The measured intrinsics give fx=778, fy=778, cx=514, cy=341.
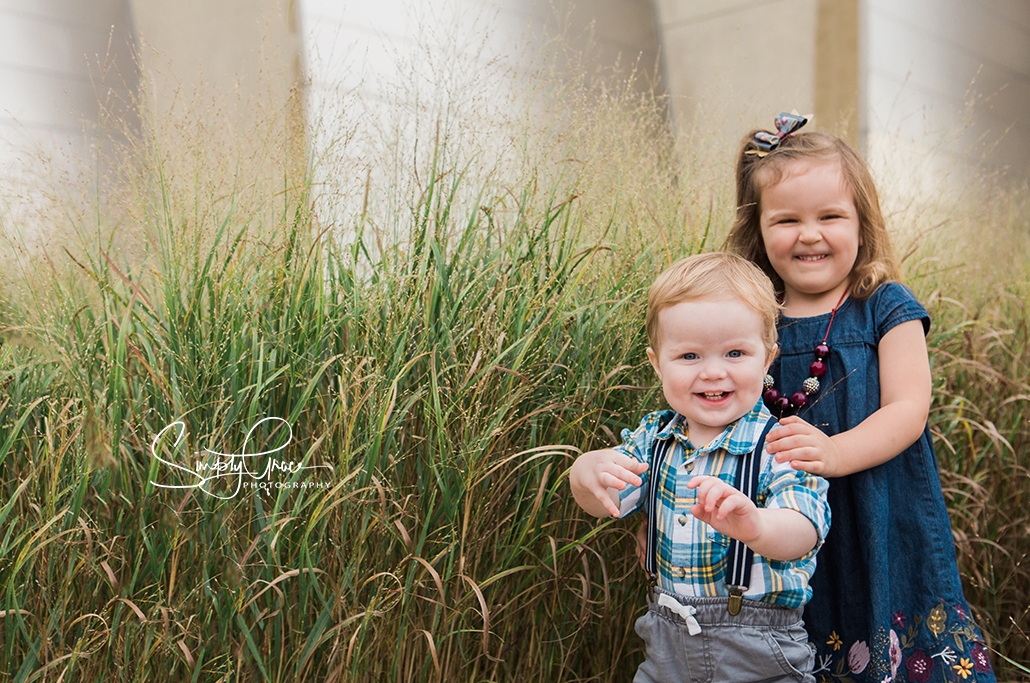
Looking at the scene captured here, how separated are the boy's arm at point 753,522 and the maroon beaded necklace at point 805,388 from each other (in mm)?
357

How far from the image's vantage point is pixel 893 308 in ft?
4.30

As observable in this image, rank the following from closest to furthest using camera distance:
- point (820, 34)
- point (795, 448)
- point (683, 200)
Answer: point (795, 448) → point (683, 200) → point (820, 34)

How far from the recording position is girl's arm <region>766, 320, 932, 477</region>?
1103 mm

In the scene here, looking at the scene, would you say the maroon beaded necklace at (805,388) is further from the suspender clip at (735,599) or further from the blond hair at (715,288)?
the suspender clip at (735,599)

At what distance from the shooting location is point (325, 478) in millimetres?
1380

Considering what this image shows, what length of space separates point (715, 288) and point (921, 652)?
76 cm

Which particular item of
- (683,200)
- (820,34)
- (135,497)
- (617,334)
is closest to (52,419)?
(135,497)

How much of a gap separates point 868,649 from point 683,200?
3.61ft

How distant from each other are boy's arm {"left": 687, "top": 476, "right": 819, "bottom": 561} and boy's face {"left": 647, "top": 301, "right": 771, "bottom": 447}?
150 millimetres

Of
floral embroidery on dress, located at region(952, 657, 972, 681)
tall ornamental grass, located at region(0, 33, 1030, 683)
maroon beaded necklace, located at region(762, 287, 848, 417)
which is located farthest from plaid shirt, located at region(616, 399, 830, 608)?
floral embroidery on dress, located at region(952, 657, 972, 681)

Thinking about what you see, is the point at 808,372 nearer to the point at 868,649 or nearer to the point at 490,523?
the point at 868,649

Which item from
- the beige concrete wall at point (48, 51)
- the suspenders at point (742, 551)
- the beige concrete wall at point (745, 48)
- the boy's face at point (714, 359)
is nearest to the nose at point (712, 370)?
the boy's face at point (714, 359)

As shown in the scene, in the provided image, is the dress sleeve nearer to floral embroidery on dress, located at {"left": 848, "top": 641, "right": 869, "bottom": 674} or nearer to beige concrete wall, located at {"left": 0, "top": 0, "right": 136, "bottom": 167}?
floral embroidery on dress, located at {"left": 848, "top": 641, "right": 869, "bottom": 674}

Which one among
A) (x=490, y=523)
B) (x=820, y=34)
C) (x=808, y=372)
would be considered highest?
(x=820, y=34)
